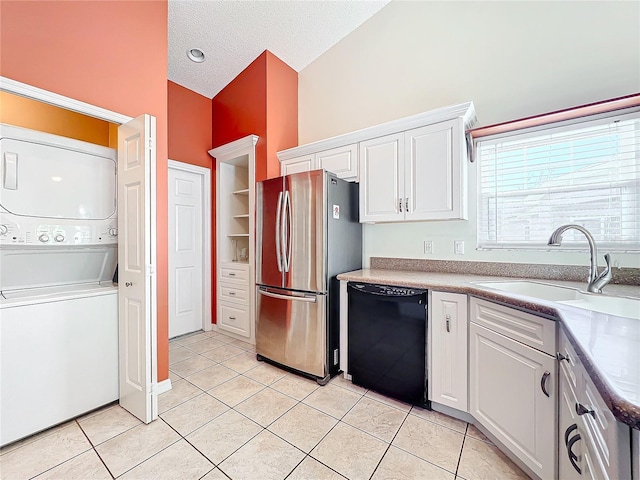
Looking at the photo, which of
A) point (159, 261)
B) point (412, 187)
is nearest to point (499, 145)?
point (412, 187)

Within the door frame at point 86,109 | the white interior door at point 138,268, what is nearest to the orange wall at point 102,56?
the door frame at point 86,109

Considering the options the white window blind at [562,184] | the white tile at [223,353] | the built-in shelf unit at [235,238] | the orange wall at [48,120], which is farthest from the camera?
the built-in shelf unit at [235,238]

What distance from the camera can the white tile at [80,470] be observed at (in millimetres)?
1402

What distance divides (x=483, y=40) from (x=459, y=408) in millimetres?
2850

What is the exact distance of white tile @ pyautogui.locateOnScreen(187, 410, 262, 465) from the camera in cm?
157

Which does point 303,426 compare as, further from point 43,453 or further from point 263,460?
point 43,453

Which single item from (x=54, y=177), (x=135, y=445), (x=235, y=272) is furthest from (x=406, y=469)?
(x=54, y=177)

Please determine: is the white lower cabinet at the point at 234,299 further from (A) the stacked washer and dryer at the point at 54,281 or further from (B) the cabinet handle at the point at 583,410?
(B) the cabinet handle at the point at 583,410

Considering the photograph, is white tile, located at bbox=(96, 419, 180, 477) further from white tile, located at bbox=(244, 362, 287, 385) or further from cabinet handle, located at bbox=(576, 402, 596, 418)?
cabinet handle, located at bbox=(576, 402, 596, 418)

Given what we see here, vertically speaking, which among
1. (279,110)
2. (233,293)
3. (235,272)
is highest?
(279,110)

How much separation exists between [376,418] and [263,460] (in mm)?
791

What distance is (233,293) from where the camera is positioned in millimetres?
3428

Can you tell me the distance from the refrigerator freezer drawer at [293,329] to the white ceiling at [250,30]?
2.69 meters

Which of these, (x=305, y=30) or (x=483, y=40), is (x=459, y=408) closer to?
(x=483, y=40)
